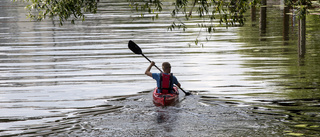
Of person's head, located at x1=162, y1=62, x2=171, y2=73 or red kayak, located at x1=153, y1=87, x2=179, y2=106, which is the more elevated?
person's head, located at x1=162, y1=62, x2=171, y2=73

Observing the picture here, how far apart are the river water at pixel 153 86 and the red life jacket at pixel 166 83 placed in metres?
0.49

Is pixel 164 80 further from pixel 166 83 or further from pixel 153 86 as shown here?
pixel 153 86

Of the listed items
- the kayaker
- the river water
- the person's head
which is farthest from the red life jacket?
the river water

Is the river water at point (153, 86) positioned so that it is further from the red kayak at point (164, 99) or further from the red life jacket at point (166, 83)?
the red life jacket at point (166, 83)

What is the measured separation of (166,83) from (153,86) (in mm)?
3620

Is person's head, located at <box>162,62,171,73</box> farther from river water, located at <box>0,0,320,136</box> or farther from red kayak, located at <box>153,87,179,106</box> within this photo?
river water, located at <box>0,0,320,136</box>

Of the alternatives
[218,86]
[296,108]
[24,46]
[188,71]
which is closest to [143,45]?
[24,46]

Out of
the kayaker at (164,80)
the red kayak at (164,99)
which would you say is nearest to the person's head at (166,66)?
the kayaker at (164,80)

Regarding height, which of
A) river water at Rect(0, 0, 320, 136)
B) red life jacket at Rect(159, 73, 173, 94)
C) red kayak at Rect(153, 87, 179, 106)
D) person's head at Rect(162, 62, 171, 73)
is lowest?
river water at Rect(0, 0, 320, 136)

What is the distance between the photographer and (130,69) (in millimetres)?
21484

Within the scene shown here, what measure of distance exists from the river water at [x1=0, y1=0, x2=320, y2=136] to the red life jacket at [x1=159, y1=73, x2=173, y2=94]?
A: 49cm

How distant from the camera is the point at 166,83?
47.0ft

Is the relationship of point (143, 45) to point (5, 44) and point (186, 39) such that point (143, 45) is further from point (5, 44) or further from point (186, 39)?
point (5, 44)

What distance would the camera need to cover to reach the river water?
1162 centimetres
